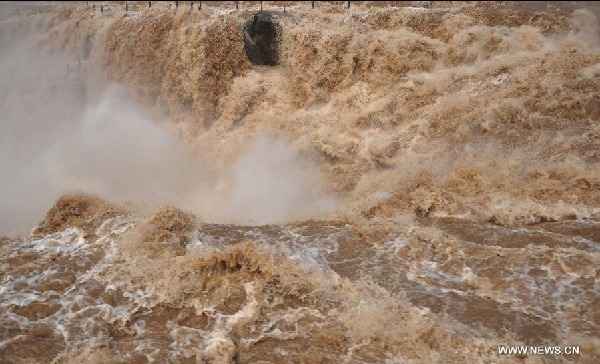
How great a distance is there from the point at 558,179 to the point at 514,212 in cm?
104

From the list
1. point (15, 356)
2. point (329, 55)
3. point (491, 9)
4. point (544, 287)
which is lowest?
point (15, 356)

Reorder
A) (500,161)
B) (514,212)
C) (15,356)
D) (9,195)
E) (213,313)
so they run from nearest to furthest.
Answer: (15,356), (213,313), (514,212), (500,161), (9,195)

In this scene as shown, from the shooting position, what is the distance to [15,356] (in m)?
4.80

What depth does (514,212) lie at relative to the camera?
6.90 meters

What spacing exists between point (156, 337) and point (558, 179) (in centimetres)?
600

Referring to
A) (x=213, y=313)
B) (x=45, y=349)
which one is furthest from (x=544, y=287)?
(x=45, y=349)

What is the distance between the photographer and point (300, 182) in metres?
9.34

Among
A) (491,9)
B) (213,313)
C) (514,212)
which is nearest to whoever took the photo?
(213,313)

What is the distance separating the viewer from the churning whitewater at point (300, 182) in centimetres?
512

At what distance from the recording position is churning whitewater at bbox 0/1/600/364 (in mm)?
5121

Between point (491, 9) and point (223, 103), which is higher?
point (491, 9)

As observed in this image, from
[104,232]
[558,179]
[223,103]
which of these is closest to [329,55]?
[223,103]

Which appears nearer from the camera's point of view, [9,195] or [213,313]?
[213,313]

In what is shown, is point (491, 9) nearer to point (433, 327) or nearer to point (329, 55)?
point (329, 55)
